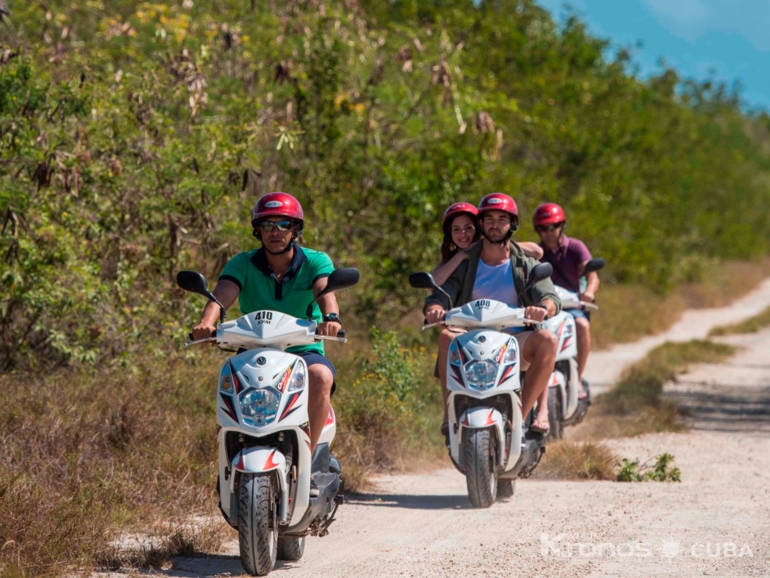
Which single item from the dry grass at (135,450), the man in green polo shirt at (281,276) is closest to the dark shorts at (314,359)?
the man in green polo shirt at (281,276)

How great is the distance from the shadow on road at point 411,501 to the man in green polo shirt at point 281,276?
5.90ft

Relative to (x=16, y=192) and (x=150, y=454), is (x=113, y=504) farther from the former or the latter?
(x=16, y=192)

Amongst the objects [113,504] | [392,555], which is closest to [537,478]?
[392,555]

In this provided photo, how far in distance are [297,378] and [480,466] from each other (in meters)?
1.98

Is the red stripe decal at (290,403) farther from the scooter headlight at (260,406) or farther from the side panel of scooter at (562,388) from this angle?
the side panel of scooter at (562,388)

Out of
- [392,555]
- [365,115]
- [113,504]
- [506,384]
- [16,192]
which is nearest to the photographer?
[392,555]

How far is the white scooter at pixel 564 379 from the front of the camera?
9805 millimetres

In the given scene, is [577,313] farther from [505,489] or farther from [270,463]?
[270,463]

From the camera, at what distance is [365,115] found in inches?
539

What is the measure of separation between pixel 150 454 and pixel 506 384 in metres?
2.32

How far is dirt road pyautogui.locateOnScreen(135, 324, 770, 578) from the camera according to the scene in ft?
18.8

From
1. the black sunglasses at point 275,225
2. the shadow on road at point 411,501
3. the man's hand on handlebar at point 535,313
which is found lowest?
the shadow on road at point 411,501

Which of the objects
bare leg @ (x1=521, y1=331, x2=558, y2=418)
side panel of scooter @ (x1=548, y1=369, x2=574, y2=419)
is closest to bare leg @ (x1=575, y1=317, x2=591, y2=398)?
side panel of scooter @ (x1=548, y1=369, x2=574, y2=419)

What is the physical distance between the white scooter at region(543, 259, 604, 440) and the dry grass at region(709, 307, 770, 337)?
516 inches
